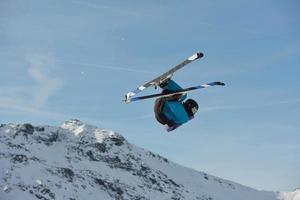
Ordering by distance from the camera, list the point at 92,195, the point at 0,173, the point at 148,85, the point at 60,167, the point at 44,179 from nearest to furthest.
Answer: the point at 148,85 < the point at 0,173 < the point at 44,179 < the point at 92,195 < the point at 60,167

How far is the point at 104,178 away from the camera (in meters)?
188

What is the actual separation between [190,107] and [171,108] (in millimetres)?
1471

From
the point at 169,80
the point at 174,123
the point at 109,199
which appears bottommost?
the point at 174,123

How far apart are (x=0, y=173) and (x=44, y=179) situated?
14.6 meters

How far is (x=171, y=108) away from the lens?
89.2 ft

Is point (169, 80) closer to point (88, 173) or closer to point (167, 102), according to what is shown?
point (167, 102)

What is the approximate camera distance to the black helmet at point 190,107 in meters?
28.3

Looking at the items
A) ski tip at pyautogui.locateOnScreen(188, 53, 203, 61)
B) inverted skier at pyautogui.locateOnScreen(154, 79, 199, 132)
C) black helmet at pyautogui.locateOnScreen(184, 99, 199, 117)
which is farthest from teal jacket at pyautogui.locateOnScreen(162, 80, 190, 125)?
ski tip at pyautogui.locateOnScreen(188, 53, 203, 61)

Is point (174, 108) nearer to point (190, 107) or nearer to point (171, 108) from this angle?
point (171, 108)

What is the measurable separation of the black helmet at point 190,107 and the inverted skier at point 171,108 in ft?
0.75

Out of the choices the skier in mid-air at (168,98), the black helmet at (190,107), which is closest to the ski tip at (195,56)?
the skier in mid-air at (168,98)

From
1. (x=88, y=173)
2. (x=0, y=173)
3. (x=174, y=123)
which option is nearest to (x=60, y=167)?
(x=88, y=173)

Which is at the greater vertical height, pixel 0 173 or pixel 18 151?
pixel 18 151

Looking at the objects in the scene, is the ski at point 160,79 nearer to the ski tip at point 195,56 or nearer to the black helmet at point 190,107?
the ski tip at point 195,56
